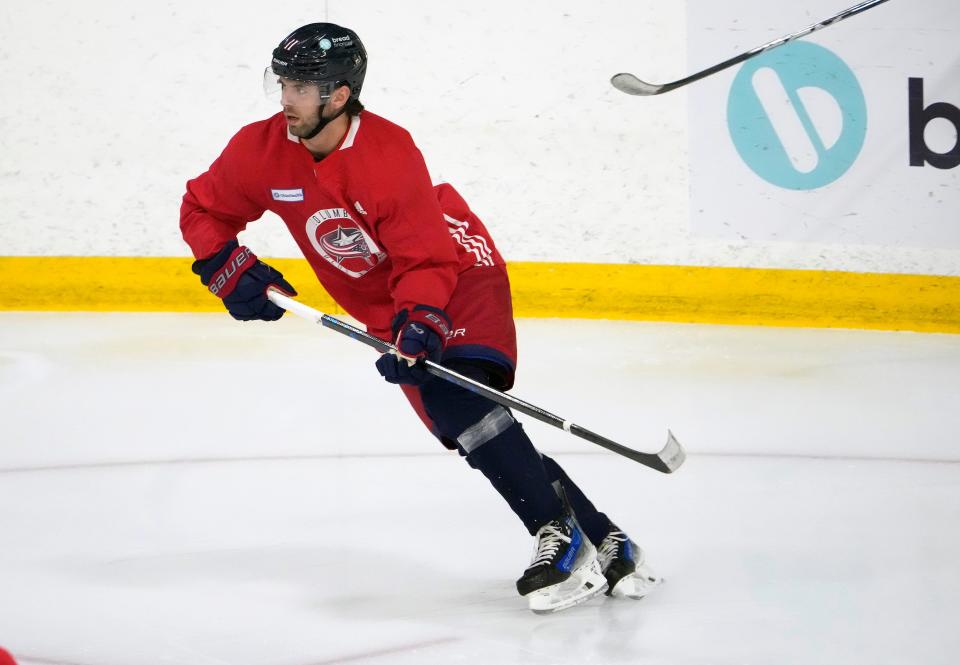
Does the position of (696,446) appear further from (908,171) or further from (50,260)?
(50,260)

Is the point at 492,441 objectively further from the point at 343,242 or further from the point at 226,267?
the point at 226,267

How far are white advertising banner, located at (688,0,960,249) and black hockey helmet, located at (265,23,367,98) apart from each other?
109 inches

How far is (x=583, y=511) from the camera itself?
2.45 metres

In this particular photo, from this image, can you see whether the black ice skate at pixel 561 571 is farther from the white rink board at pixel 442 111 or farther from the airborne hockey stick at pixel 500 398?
the white rink board at pixel 442 111

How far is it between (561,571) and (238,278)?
0.78 meters

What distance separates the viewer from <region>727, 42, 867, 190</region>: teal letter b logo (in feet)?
15.4

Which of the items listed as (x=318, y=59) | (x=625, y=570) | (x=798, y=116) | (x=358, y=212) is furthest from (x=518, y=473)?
(x=798, y=116)

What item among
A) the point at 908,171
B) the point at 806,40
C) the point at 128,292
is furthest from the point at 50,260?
the point at 908,171

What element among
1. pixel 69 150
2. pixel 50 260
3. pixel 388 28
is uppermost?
pixel 388 28

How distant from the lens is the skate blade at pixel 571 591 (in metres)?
2.24

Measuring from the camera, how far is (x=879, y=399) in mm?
3908

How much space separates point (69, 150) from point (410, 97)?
129cm

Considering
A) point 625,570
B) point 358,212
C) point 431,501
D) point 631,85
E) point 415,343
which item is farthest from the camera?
point 631,85

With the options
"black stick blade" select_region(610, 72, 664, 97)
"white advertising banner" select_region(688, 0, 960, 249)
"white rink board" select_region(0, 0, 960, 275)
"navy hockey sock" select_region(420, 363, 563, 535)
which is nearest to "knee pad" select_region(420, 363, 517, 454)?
"navy hockey sock" select_region(420, 363, 563, 535)
